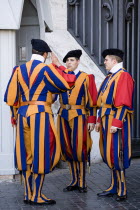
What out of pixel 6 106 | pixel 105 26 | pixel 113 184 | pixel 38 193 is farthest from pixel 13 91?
pixel 105 26

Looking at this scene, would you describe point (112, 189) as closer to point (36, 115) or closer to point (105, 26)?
point (36, 115)

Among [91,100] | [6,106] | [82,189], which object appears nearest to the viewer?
[91,100]

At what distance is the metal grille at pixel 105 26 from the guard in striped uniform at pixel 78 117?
7.25 ft

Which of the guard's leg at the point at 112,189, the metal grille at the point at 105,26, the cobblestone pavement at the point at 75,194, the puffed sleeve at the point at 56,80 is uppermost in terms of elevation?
the metal grille at the point at 105,26

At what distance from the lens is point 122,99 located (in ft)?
21.0

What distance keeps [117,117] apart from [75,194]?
1.20 m

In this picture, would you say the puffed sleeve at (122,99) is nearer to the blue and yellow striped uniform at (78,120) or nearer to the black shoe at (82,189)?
Result: the blue and yellow striped uniform at (78,120)

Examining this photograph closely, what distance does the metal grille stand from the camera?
30.1 feet

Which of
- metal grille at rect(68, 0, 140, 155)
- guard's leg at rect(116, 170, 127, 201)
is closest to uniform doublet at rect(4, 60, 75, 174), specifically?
guard's leg at rect(116, 170, 127, 201)

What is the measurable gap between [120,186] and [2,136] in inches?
80.1

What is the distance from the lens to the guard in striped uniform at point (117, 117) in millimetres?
6453

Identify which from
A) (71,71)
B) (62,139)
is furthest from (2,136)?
(71,71)

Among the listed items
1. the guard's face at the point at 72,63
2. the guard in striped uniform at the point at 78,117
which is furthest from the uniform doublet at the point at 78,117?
the guard's face at the point at 72,63

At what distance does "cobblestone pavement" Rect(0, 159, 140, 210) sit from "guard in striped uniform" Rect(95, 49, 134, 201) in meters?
0.25
